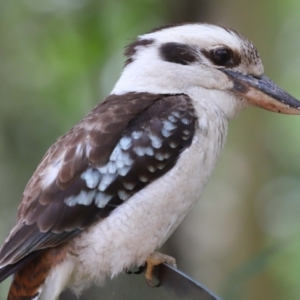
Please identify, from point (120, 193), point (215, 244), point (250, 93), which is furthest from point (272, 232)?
point (120, 193)

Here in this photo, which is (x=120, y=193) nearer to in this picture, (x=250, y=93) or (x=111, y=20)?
(x=250, y=93)

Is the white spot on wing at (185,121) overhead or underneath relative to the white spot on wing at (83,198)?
overhead

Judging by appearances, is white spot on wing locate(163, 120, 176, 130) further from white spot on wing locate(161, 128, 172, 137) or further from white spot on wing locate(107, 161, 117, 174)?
white spot on wing locate(107, 161, 117, 174)

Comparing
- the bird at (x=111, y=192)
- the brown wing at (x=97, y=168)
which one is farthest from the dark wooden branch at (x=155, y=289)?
the brown wing at (x=97, y=168)

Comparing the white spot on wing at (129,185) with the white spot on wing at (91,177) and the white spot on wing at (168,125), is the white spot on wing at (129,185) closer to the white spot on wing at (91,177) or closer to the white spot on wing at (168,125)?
the white spot on wing at (91,177)

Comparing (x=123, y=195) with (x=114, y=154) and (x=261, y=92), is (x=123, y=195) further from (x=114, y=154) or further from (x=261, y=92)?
(x=261, y=92)

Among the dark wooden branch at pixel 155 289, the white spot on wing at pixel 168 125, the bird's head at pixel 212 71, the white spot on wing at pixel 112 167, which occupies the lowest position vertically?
the dark wooden branch at pixel 155 289

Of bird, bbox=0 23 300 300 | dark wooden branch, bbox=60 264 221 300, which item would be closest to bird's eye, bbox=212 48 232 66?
bird, bbox=0 23 300 300
